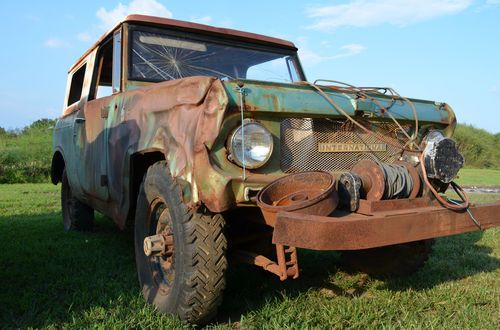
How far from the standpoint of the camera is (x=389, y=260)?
3.68 metres

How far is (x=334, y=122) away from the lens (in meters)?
2.88

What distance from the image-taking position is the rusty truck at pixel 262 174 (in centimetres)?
233

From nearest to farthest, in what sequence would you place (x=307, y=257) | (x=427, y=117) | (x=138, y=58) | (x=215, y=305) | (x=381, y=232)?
(x=381, y=232) → (x=215, y=305) → (x=427, y=117) → (x=138, y=58) → (x=307, y=257)

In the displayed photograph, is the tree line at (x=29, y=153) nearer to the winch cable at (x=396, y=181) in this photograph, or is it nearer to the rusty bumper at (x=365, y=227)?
the winch cable at (x=396, y=181)

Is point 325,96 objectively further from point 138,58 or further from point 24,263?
point 24,263

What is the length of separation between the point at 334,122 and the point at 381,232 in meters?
0.88

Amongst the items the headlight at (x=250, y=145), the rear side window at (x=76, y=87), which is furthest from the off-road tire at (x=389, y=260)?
the rear side window at (x=76, y=87)

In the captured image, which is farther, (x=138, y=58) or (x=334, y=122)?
(x=138, y=58)

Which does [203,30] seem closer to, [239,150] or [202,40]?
[202,40]

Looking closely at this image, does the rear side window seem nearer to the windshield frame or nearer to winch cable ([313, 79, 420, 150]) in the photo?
the windshield frame

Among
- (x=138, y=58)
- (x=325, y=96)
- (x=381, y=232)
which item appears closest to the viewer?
(x=381, y=232)

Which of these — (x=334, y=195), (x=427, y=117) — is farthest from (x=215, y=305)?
(x=427, y=117)

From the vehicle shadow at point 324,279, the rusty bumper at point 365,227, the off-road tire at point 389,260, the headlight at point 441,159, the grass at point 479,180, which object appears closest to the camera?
the rusty bumper at point 365,227

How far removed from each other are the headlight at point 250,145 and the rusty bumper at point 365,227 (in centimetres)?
45
